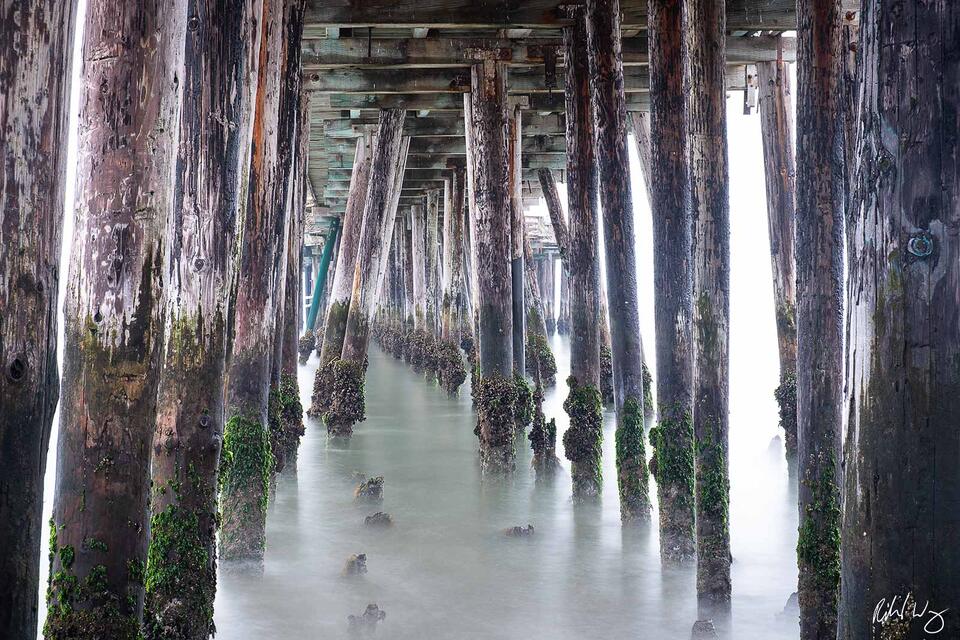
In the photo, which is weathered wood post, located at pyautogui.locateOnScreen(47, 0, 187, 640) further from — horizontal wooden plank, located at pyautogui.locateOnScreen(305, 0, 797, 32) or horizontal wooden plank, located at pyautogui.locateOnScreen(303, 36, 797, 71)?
horizontal wooden plank, located at pyautogui.locateOnScreen(303, 36, 797, 71)

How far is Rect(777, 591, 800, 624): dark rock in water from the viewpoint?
4598 mm

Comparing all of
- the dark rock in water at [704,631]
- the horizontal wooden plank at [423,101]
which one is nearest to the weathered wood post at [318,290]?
the horizontal wooden plank at [423,101]

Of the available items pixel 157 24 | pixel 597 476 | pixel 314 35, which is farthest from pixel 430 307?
pixel 157 24

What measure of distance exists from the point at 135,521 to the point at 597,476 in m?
4.84

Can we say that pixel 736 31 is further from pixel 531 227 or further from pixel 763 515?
pixel 531 227

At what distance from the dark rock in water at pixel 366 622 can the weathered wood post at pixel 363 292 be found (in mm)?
5749

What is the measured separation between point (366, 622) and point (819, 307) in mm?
2450

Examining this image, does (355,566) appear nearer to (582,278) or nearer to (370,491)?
Result: (370,491)

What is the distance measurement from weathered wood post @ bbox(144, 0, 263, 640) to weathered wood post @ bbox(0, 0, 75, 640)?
1.14m

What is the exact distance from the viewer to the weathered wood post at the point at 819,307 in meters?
3.58

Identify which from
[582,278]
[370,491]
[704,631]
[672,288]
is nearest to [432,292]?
[582,278]
